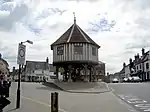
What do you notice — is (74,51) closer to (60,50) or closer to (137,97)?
(60,50)

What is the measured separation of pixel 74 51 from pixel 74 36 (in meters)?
2.52

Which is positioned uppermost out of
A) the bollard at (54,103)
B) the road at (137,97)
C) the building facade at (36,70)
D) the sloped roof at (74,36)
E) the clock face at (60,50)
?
the sloped roof at (74,36)

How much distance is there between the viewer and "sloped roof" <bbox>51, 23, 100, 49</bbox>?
36694 mm

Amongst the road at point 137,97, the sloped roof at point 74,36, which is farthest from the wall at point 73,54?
the road at point 137,97

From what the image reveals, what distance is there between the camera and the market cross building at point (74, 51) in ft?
118

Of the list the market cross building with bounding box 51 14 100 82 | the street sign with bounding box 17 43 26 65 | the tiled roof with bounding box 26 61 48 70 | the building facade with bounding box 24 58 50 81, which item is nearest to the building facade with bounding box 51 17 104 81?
the market cross building with bounding box 51 14 100 82

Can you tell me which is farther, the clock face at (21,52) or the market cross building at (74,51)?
the market cross building at (74,51)

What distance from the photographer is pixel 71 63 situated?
36000 millimetres

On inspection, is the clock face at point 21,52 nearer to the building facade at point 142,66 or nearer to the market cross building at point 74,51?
the market cross building at point 74,51

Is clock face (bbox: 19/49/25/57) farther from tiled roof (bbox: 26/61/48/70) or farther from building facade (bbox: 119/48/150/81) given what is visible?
tiled roof (bbox: 26/61/48/70)

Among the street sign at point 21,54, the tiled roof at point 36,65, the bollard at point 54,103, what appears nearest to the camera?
the bollard at point 54,103

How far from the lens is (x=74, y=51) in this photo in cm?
3606

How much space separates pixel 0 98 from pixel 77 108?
22.0ft

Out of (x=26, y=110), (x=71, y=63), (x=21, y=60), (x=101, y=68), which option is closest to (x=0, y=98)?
(x=26, y=110)
